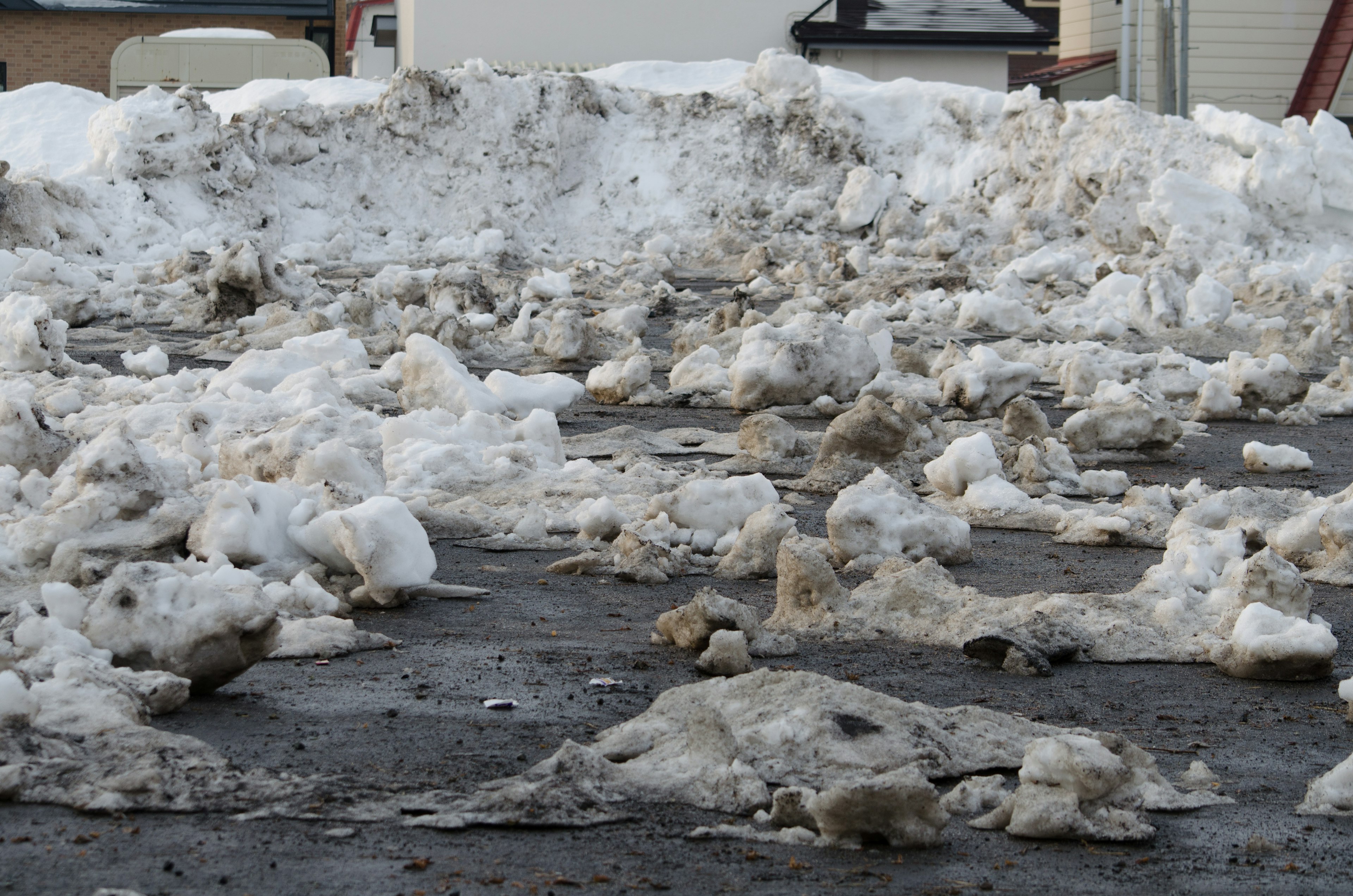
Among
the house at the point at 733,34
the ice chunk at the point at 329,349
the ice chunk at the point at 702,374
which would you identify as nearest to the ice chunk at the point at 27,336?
the ice chunk at the point at 329,349

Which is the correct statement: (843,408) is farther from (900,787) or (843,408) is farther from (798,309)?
→ (900,787)

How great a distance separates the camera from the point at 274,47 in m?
19.1

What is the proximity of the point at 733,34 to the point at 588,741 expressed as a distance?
18.3 m

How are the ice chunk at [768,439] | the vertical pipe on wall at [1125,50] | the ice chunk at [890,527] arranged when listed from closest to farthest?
1. the ice chunk at [890,527]
2. the ice chunk at [768,439]
3. the vertical pipe on wall at [1125,50]

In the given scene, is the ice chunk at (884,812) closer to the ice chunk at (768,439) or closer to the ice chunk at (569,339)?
the ice chunk at (768,439)

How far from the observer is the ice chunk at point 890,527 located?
156 inches

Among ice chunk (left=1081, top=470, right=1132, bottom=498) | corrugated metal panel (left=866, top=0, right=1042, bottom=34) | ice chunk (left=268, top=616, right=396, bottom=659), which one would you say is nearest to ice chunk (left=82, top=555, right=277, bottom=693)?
ice chunk (left=268, top=616, right=396, bottom=659)

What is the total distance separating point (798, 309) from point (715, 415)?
3.27 meters

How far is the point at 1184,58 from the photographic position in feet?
57.6

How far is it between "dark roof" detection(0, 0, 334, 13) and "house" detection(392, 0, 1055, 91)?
126 cm

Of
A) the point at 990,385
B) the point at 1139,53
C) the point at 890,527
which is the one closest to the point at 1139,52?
the point at 1139,53

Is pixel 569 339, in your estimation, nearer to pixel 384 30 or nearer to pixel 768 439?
pixel 768 439

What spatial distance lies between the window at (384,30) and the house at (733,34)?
0.43m

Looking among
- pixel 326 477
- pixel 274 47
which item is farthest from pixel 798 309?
pixel 274 47
